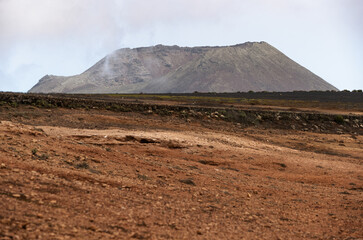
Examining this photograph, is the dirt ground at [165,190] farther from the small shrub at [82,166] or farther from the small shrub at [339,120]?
the small shrub at [339,120]

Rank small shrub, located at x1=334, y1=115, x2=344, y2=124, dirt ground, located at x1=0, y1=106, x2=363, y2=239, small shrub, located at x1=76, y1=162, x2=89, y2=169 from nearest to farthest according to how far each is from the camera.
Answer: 1. dirt ground, located at x1=0, y1=106, x2=363, y2=239
2. small shrub, located at x1=76, y1=162, x2=89, y2=169
3. small shrub, located at x1=334, y1=115, x2=344, y2=124

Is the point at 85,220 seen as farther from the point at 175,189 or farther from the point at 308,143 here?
the point at 308,143

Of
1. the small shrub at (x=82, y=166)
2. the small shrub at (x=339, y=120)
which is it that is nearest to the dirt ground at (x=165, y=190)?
the small shrub at (x=82, y=166)

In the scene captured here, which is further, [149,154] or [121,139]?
[121,139]

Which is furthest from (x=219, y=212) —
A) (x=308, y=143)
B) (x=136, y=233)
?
(x=308, y=143)

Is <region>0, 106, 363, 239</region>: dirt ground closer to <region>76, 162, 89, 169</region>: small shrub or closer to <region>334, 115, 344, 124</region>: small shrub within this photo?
<region>76, 162, 89, 169</region>: small shrub

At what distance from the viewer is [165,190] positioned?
10812 mm

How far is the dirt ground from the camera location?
7199mm

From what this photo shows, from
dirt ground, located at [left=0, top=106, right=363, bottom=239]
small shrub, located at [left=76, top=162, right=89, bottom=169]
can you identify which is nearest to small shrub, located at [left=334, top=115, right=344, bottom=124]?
dirt ground, located at [left=0, top=106, right=363, bottom=239]

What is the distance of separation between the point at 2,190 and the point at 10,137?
5.12 metres

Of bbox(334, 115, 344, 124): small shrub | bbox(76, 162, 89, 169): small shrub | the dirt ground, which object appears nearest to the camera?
the dirt ground

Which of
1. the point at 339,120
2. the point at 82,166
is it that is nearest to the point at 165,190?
the point at 82,166

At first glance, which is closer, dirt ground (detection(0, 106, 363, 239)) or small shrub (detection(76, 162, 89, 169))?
dirt ground (detection(0, 106, 363, 239))

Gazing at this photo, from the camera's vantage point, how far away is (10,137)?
12281 mm
